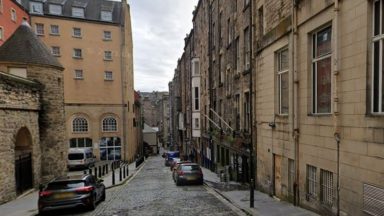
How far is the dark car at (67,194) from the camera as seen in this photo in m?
11.2

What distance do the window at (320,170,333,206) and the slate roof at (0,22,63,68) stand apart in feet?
55.7

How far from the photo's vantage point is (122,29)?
4459 centimetres

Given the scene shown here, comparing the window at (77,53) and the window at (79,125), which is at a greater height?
the window at (77,53)

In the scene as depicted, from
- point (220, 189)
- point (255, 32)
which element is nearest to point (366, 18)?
point (255, 32)

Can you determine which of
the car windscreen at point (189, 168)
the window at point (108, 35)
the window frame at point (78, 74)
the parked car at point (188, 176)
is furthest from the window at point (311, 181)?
the window at point (108, 35)

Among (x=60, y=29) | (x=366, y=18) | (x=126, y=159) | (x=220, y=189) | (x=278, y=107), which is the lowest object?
(x=126, y=159)

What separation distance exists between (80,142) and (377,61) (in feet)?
132

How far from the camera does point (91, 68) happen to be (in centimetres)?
4344

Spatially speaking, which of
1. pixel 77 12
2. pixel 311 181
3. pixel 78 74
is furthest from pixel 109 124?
pixel 311 181

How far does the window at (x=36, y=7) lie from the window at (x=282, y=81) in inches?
1549

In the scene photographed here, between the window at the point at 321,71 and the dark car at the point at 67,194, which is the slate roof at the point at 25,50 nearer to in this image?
the dark car at the point at 67,194

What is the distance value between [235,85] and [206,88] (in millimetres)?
12080

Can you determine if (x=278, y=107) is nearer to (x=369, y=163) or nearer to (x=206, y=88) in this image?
(x=369, y=163)

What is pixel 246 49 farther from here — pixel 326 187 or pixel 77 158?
pixel 77 158
